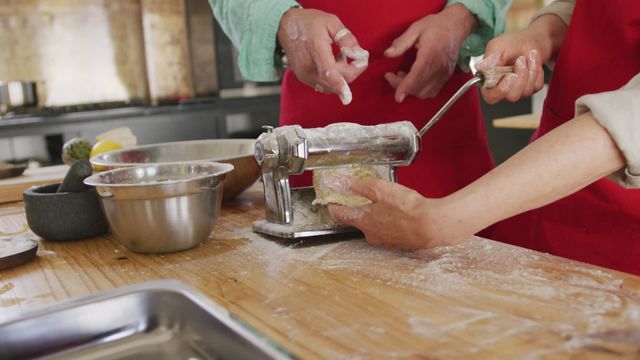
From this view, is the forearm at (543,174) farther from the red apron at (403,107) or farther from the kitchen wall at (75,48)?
the kitchen wall at (75,48)

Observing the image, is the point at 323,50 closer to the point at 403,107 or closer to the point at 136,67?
the point at 403,107

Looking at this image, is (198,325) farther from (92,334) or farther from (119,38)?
(119,38)

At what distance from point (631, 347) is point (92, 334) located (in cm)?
60

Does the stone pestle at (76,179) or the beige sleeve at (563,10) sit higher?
the beige sleeve at (563,10)

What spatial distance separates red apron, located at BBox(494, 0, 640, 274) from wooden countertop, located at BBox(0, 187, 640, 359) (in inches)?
9.0

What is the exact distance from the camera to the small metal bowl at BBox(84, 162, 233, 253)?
0.93 meters

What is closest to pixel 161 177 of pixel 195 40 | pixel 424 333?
pixel 424 333

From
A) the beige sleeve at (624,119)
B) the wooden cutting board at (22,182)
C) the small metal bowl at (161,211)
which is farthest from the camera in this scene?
the wooden cutting board at (22,182)

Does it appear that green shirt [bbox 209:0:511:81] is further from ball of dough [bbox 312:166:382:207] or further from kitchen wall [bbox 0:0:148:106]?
kitchen wall [bbox 0:0:148:106]

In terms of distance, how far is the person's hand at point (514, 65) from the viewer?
107 cm

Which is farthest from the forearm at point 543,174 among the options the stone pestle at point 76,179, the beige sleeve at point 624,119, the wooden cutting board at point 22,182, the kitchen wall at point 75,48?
the kitchen wall at point 75,48

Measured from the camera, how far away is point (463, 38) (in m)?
1.33

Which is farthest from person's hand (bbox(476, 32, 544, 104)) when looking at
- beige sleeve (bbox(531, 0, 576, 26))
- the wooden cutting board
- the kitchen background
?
the kitchen background

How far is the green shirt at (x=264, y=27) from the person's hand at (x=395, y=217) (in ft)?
1.46
